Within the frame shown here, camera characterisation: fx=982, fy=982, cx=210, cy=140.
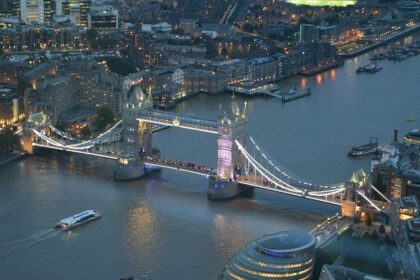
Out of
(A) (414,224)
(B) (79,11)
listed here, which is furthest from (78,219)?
(B) (79,11)

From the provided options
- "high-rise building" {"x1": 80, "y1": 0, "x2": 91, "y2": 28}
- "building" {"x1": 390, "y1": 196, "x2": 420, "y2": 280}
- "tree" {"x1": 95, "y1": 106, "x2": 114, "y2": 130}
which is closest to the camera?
"building" {"x1": 390, "y1": 196, "x2": 420, "y2": 280}

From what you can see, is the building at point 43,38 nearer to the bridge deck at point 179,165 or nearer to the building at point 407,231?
the bridge deck at point 179,165

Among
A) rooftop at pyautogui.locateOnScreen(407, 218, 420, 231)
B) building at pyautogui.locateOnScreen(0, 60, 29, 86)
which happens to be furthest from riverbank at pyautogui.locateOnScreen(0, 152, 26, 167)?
rooftop at pyautogui.locateOnScreen(407, 218, 420, 231)

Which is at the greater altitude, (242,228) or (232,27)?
(232,27)

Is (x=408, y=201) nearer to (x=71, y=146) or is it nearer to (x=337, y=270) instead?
(x=337, y=270)

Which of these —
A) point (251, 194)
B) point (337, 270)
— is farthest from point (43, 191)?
point (337, 270)

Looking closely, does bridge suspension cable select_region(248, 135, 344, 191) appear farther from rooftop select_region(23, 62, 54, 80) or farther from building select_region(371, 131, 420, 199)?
rooftop select_region(23, 62, 54, 80)
